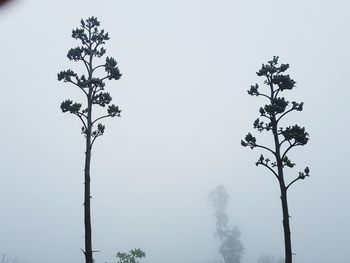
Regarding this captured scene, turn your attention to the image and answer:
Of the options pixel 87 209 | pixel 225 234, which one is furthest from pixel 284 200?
pixel 225 234

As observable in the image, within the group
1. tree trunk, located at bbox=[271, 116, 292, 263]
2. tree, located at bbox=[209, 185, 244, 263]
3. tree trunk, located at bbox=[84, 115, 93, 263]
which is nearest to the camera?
tree trunk, located at bbox=[84, 115, 93, 263]

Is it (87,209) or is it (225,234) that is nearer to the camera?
(87,209)

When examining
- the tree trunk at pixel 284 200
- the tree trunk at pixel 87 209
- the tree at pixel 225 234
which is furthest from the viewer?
the tree at pixel 225 234

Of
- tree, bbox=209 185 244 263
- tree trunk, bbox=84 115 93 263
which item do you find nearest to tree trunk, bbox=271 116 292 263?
tree trunk, bbox=84 115 93 263

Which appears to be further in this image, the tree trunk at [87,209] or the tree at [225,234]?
the tree at [225,234]

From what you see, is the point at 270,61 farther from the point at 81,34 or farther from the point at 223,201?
the point at 223,201

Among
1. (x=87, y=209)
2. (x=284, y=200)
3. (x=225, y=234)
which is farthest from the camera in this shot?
(x=225, y=234)

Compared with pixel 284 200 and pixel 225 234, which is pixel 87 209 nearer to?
pixel 284 200

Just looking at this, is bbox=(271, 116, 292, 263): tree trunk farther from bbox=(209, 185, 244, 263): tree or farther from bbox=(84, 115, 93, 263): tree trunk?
Answer: bbox=(209, 185, 244, 263): tree

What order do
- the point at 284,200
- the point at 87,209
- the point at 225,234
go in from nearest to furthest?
the point at 87,209 < the point at 284,200 < the point at 225,234

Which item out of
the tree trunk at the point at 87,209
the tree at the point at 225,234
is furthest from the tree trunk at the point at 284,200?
the tree at the point at 225,234

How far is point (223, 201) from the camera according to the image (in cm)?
6656

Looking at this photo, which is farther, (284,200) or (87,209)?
(284,200)

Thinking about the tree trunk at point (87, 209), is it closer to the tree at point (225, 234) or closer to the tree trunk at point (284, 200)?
the tree trunk at point (284, 200)
